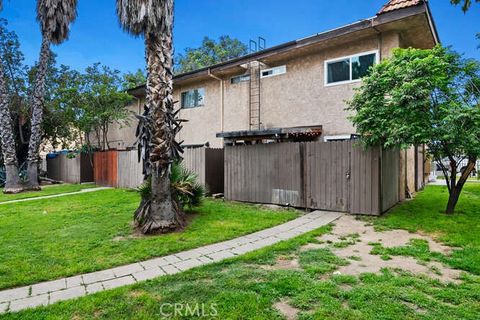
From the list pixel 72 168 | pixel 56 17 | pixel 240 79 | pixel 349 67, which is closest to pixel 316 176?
pixel 349 67

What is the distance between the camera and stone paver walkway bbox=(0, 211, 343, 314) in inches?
145

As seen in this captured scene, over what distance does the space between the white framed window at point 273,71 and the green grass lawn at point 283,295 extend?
997 centimetres

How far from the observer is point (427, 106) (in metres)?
7.11

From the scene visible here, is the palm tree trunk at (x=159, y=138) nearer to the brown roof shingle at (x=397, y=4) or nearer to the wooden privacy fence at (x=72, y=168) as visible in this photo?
the brown roof shingle at (x=397, y=4)

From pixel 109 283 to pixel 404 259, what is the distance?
187 inches

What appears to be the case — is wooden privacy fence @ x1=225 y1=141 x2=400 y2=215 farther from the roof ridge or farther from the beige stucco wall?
the roof ridge

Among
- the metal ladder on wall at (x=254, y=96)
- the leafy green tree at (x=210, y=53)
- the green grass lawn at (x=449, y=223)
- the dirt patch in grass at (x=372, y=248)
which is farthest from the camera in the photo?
the leafy green tree at (x=210, y=53)

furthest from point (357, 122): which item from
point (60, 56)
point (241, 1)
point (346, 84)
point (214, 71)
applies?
point (60, 56)

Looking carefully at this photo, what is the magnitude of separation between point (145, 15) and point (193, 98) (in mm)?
10501

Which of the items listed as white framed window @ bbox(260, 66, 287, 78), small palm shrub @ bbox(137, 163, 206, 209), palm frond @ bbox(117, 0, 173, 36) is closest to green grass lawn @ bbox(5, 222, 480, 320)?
small palm shrub @ bbox(137, 163, 206, 209)

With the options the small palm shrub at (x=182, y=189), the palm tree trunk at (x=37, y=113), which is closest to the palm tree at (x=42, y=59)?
the palm tree trunk at (x=37, y=113)

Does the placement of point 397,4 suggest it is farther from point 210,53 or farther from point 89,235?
point 210,53

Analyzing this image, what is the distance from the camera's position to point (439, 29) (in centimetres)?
1143
